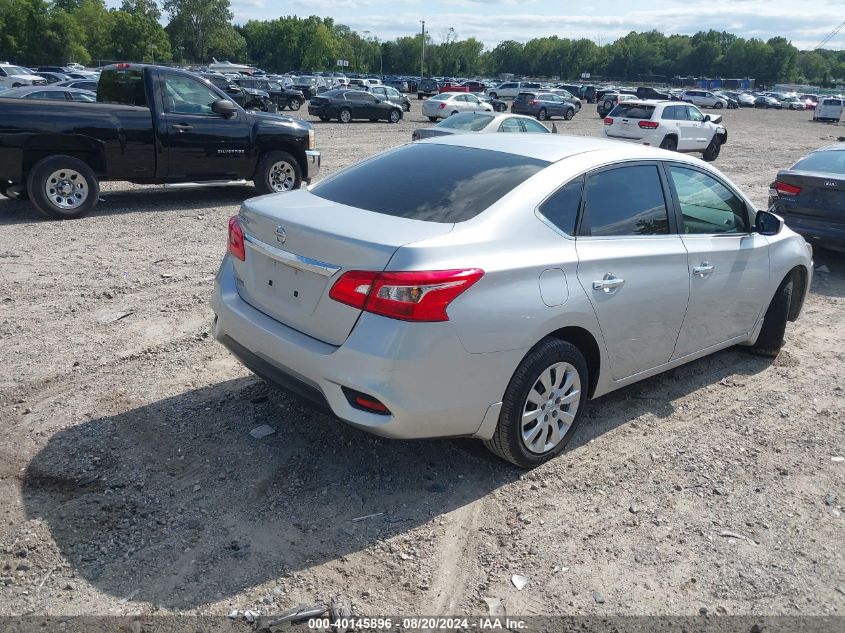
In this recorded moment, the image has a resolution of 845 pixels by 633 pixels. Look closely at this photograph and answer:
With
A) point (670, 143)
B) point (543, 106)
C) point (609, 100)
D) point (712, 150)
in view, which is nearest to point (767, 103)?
→ point (609, 100)

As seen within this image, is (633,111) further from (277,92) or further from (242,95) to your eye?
(277,92)

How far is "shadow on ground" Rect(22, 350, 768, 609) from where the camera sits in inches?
124

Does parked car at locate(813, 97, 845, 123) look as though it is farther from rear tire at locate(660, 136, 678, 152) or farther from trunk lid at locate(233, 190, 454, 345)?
trunk lid at locate(233, 190, 454, 345)

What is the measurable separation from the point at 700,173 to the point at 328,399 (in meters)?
3.12

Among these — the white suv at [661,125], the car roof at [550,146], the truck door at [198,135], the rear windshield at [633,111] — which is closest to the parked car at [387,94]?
the rear windshield at [633,111]

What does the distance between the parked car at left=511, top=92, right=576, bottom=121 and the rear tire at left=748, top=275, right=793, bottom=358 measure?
116ft

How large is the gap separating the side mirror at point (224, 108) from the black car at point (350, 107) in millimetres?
21000

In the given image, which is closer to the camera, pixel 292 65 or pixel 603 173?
pixel 603 173

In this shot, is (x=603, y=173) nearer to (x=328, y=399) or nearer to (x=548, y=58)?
(x=328, y=399)

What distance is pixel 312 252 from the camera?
3529 mm

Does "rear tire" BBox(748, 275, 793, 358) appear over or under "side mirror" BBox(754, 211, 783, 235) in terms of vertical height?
under

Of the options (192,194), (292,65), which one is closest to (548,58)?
(292,65)

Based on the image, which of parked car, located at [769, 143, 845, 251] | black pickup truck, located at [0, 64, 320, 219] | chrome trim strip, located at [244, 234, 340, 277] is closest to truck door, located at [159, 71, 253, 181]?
black pickup truck, located at [0, 64, 320, 219]

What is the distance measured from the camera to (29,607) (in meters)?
2.85
